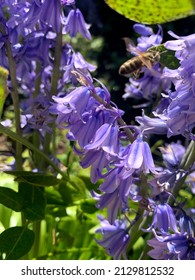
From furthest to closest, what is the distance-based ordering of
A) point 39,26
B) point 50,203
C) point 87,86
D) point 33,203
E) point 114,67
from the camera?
point 114,67 < point 50,203 < point 39,26 < point 33,203 < point 87,86

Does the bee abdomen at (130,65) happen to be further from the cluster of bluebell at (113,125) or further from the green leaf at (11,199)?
the green leaf at (11,199)

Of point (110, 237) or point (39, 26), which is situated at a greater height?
point (39, 26)

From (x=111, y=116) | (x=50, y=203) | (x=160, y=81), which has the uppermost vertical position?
(x=111, y=116)

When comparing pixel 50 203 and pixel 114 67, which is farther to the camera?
pixel 114 67

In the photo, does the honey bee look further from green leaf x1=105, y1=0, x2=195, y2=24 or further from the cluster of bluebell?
green leaf x1=105, y1=0, x2=195, y2=24

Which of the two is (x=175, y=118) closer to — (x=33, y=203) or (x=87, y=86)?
(x=87, y=86)

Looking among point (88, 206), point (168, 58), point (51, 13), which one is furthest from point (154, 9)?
point (88, 206)

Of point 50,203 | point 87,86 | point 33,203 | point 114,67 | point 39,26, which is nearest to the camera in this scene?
point 87,86
